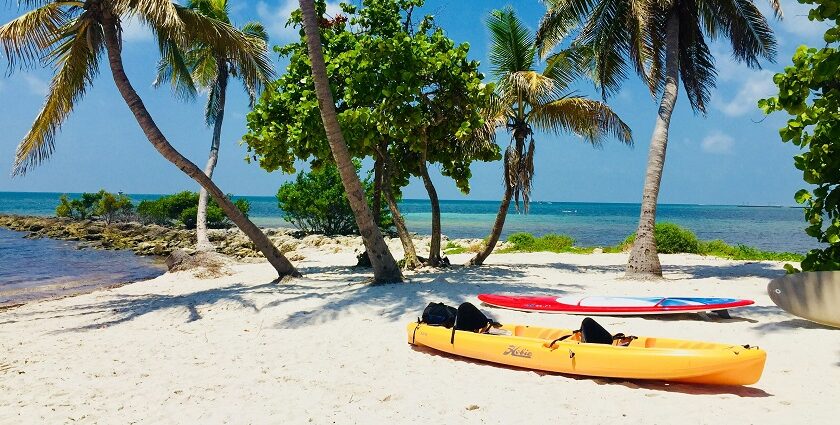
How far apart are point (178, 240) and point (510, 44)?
21.4m

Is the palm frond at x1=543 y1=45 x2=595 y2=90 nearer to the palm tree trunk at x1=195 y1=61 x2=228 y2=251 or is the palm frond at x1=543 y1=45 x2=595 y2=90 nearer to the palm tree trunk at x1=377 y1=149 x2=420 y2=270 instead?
the palm tree trunk at x1=377 y1=149 x2=420 y2=270

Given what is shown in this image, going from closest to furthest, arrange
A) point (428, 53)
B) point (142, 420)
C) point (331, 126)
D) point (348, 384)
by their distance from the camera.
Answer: point (142, 420)
point (348, 384)
point (331, 126)
point (428, 53)

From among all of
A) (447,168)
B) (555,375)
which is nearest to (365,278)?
(447,168)

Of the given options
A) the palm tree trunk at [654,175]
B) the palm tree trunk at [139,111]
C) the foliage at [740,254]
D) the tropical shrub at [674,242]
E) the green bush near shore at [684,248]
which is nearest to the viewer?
the palm tree trunk at [139,111]

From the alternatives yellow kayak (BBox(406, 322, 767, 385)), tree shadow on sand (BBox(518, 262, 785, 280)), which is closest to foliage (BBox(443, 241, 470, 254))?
tree shadow on sand (BBox(518, 262, 785, 280))

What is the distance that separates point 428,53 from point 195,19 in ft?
15.7

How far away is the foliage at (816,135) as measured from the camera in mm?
6152

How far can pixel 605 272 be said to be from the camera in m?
13.6

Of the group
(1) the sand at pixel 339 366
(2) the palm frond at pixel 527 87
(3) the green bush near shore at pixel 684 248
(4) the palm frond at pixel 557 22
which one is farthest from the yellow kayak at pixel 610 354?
(3) the green bush near shore at pixel 684 248

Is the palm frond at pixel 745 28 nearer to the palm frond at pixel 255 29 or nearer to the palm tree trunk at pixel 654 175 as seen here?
the palm tree trunk at pixel 654 175

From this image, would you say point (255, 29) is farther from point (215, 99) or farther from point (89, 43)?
point (89, 43)

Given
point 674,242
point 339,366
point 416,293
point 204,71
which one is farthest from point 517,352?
point 204,71

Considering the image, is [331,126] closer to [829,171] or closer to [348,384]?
[348,384]

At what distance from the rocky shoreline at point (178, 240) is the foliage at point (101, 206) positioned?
10.0 ft
